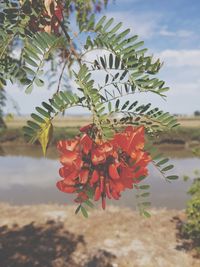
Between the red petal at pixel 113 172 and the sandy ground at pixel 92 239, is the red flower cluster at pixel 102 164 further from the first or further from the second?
the sandy ground at pixel 92 239

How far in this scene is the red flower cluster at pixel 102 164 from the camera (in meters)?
0.87

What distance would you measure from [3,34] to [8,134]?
26.9 metres

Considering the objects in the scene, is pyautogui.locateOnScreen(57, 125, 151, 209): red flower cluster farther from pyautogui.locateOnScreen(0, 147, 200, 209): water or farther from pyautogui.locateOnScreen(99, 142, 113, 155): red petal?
pyautogui.locateOnScreen(0, 147, 200, 209): water

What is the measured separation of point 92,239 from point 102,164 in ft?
21.6

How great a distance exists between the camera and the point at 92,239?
7180 mm

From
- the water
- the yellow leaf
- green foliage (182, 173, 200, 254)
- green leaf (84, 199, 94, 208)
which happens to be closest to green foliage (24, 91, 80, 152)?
the yellow leaf

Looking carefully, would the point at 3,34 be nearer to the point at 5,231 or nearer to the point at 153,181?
the point at 5,231

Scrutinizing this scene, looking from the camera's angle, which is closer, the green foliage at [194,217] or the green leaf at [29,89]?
the green leaf at [29,89]

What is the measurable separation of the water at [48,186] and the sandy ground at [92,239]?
0.68 m

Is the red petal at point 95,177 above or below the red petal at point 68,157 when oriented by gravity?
below

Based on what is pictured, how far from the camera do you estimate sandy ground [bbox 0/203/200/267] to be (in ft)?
20.7

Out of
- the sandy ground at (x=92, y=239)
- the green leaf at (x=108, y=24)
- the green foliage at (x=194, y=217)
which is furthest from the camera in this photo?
Answer: the green foliage at (x=194, y=217)

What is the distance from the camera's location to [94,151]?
0.87 m

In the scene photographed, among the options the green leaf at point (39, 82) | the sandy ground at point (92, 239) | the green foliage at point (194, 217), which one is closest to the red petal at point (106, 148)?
the green leaf at point (39, 82)
